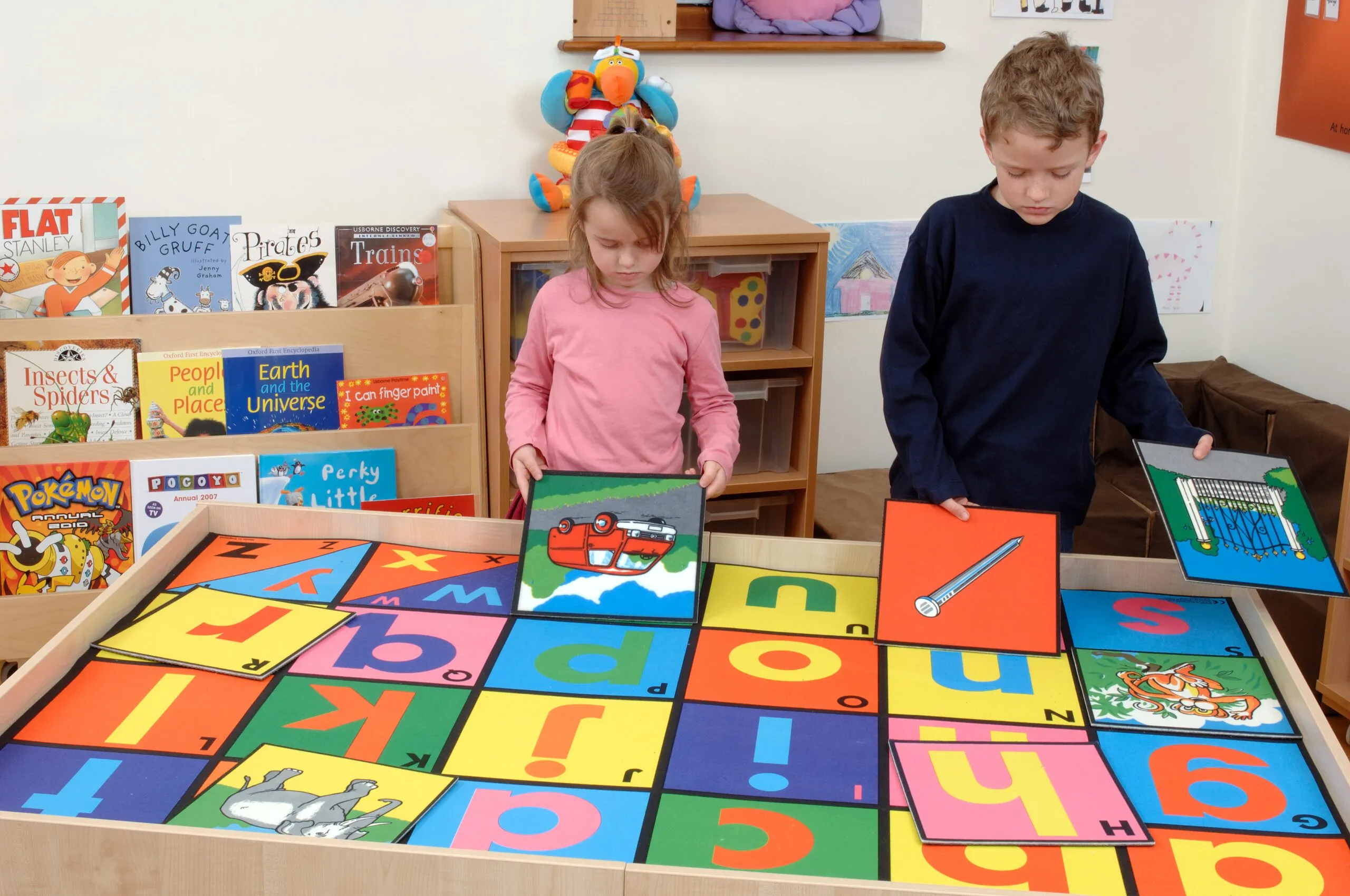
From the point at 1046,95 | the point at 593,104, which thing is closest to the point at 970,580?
the point at 1046,95

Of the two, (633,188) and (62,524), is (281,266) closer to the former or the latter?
(62,524)

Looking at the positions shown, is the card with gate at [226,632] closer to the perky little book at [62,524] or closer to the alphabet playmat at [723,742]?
the alphabet playmat at [723,742]

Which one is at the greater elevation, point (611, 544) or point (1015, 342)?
point (1015, 342)

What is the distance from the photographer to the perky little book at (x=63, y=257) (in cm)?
224

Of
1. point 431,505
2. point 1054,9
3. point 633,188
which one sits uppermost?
point 1054,9

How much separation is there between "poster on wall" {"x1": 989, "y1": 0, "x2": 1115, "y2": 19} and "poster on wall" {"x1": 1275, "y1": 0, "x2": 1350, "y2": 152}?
40cm

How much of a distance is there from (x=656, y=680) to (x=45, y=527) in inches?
60.1

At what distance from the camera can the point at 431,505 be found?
8.10ft

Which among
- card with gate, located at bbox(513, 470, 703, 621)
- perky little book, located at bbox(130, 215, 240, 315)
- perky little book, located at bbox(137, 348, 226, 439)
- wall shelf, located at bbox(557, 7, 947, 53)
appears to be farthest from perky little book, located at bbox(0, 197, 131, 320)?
card with gate, located at bbox(513, 470, 703, 621)

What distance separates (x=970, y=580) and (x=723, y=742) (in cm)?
39

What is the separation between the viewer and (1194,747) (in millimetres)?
1185

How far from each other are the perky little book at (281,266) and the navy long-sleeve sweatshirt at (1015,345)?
1264 mm

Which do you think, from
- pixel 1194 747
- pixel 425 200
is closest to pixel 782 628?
pixel 1194 747

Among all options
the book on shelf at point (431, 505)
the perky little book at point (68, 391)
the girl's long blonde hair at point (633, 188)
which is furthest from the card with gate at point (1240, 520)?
the perky little book at point (68, 391)
